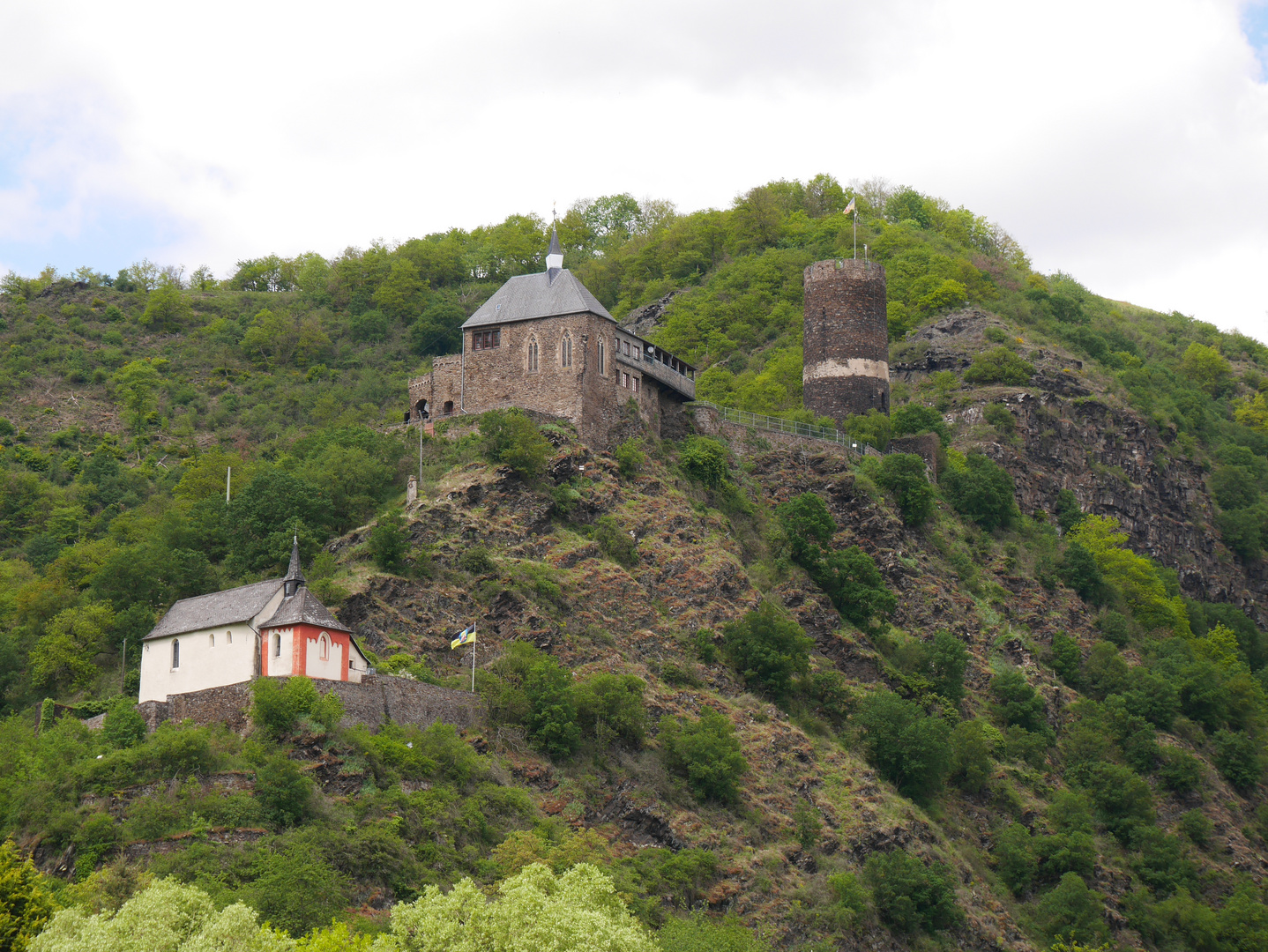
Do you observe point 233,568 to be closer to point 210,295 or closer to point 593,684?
point 593,684

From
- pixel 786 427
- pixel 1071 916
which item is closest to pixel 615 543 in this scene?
pixel 786 427

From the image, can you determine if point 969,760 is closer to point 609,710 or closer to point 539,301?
point 609,710

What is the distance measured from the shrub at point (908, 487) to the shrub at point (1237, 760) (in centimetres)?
1622

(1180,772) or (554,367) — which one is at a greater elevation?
(554,367)

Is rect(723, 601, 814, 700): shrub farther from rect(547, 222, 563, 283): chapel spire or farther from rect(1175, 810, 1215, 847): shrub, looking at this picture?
rect(1175, 810, 1215, 847): shrub

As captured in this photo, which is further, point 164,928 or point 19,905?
point 19,905

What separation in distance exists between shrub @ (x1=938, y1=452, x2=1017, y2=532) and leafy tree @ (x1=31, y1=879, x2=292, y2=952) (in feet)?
157

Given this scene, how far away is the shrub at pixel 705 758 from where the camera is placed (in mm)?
54750

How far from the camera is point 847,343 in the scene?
272ft

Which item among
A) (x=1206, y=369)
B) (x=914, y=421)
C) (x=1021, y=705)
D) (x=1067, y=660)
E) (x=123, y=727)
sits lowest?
(x=1021, y=705)

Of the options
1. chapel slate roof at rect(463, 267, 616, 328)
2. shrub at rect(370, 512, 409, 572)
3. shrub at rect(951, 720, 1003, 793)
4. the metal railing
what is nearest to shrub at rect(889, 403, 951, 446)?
the metal railing

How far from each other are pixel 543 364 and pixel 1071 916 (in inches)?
1131

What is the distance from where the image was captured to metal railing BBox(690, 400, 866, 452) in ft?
250

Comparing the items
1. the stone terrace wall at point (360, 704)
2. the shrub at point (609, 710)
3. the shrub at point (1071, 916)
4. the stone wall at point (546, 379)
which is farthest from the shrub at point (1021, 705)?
the stone terrace wall at point (360, 704)
